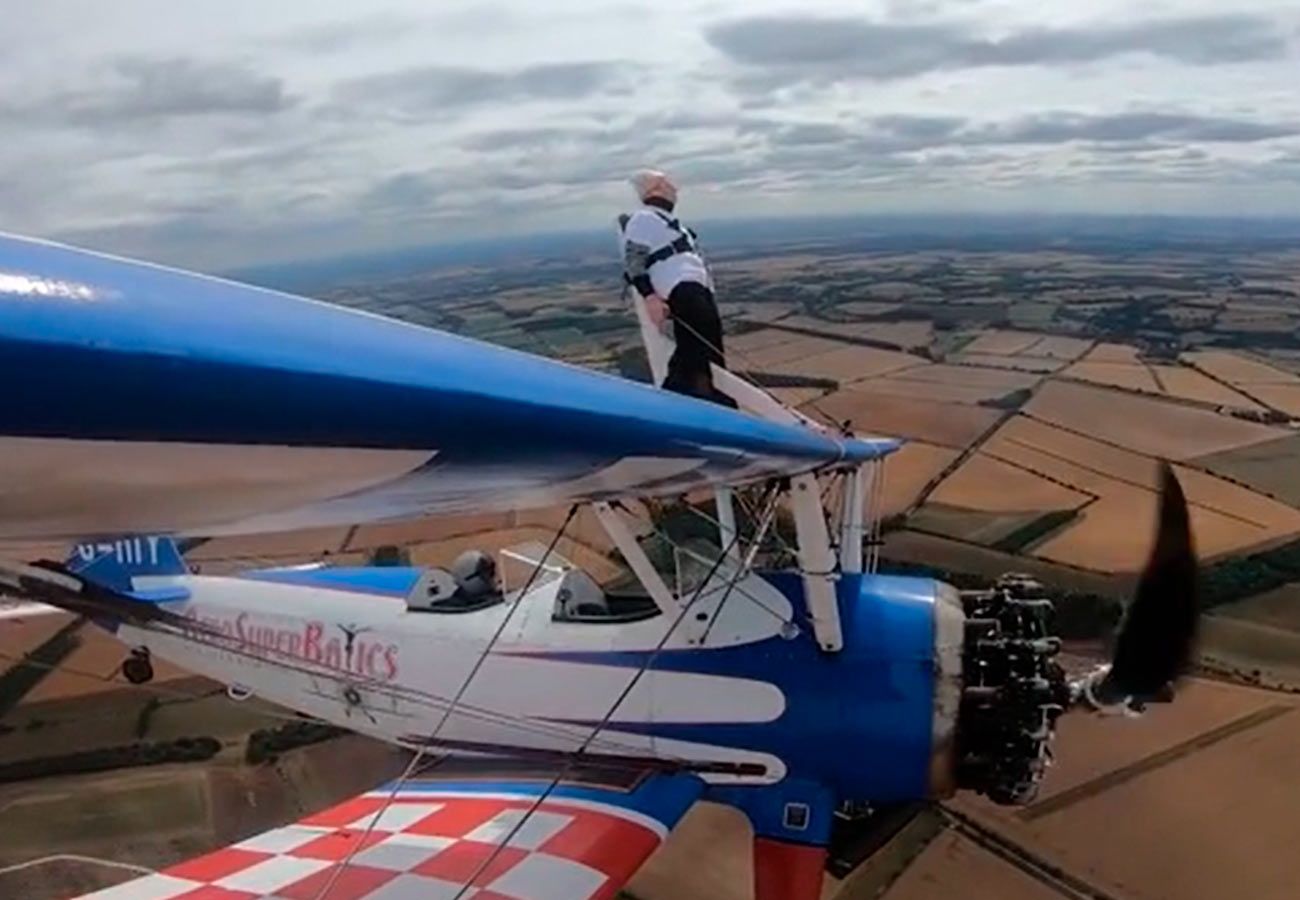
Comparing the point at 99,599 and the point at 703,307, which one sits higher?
the point at 703,307

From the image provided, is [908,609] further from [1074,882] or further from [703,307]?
[1074,882]

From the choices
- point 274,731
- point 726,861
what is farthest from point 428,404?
point 274,731

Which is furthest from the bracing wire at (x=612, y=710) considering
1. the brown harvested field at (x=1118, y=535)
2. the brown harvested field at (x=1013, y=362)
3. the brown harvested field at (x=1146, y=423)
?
the brown harvested field at (x=1013, y=362)

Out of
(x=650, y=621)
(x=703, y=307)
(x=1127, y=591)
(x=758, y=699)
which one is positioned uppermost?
(x=703, y=307)

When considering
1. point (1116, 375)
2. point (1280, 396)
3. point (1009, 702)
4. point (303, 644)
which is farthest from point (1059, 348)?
point (303, 644)

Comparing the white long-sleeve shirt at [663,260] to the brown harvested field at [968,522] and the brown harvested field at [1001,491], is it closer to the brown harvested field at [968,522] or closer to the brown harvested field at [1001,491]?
the brown harvested field at [968,522]

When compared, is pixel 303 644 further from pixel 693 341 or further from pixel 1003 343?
pixel 1003 343
